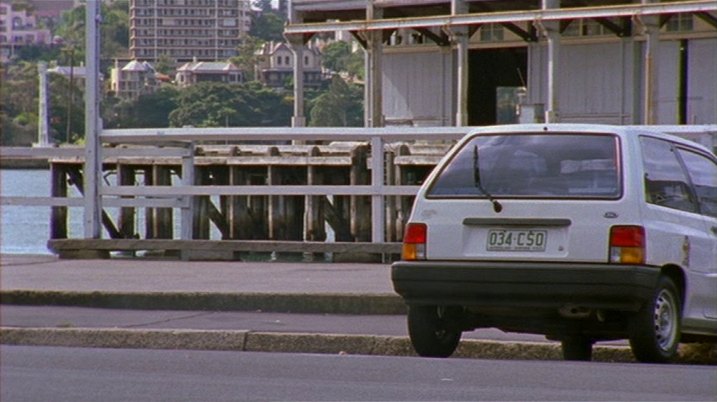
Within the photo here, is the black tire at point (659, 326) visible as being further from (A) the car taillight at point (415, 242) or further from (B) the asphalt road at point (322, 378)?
(A) the car taillight at point (415, 242)

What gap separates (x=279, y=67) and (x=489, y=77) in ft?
56.1

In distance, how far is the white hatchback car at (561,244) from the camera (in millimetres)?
10383

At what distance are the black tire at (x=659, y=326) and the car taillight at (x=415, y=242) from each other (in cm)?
147

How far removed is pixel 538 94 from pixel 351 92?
12.4 m

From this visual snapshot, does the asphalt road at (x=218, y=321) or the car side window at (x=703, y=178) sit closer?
the car side window at (x=703, y=178)

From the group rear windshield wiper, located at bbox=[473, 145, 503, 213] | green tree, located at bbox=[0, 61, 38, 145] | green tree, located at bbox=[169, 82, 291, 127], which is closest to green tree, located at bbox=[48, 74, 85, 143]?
green tree, located at bbox=[0, 61, 38, 145]

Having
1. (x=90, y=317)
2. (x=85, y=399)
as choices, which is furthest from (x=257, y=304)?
(x=85, y=399)

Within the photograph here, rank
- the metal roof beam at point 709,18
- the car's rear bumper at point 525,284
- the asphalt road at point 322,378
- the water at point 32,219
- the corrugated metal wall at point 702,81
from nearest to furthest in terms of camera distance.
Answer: the asphalt road at point 322,378 < the car's rear bumper at point 525,284 < the metal roof beam at point 709,18 < the corrugated metal wall at point 702,81 < the water at point 32,219

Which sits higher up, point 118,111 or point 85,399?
point 118,111

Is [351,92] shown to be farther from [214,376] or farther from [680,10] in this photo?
[214,376]

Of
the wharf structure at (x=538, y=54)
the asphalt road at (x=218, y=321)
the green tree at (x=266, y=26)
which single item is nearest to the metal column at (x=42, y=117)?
the green tree at (x=266, y=26)

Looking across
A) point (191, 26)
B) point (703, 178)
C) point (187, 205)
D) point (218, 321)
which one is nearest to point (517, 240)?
point (703, 178)

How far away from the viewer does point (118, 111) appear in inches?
812

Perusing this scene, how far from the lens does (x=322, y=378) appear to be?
10.5 metres
